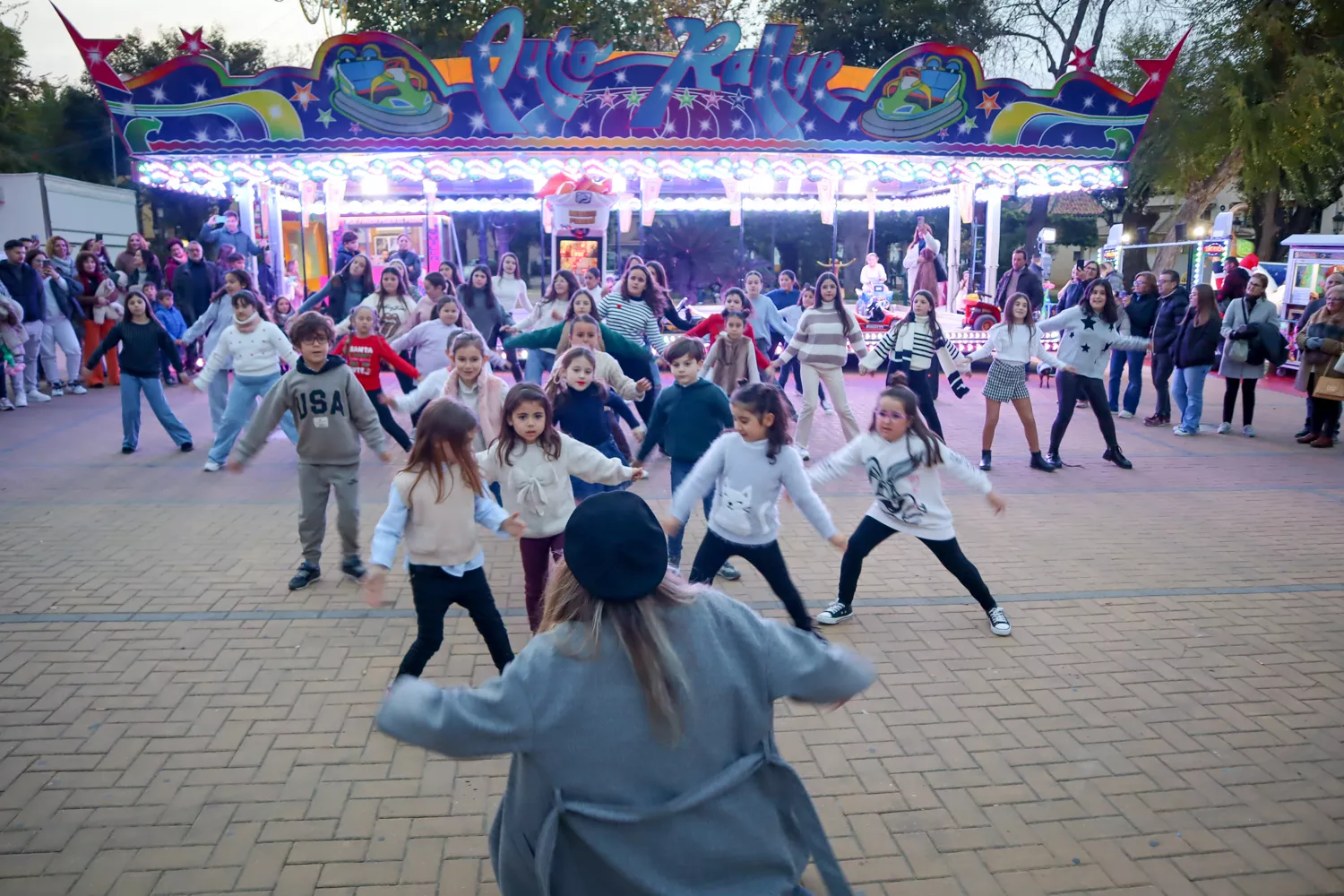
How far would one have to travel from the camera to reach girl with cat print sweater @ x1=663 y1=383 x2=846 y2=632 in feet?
16.1

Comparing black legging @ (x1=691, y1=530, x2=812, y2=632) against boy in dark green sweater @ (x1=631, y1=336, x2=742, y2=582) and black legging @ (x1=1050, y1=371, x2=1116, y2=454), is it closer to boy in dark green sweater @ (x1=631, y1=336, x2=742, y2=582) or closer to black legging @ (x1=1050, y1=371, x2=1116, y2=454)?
boy in dark green sweater @ (x1=631, y1=336, x2=742, y2=582)

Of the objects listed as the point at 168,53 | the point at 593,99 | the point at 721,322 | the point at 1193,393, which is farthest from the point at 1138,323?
the point at 168,53

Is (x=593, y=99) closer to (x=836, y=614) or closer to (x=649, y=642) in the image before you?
(x=836, y=614)

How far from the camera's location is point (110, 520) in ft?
24.5

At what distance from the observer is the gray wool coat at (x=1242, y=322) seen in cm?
1102

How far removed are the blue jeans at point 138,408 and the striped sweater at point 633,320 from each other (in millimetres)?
4351

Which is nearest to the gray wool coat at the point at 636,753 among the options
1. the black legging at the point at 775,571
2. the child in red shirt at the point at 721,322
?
the black legging at the point at 775,571

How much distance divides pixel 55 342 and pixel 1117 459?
520 inches

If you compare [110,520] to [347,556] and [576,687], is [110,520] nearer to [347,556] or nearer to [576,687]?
[347,556]

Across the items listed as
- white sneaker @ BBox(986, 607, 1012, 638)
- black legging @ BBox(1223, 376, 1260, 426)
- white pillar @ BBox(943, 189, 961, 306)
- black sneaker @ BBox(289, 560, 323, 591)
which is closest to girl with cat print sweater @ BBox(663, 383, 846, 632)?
white sneaker @ BBox(986, 607, 1012, 638)

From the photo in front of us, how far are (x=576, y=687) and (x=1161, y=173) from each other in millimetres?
27995

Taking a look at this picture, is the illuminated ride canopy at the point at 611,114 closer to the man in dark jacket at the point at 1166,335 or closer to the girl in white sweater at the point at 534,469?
the man in dark jacket at the point at 1166,335

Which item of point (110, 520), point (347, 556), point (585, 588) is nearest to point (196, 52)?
point (110, 520)

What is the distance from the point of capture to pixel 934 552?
17.9 ft
